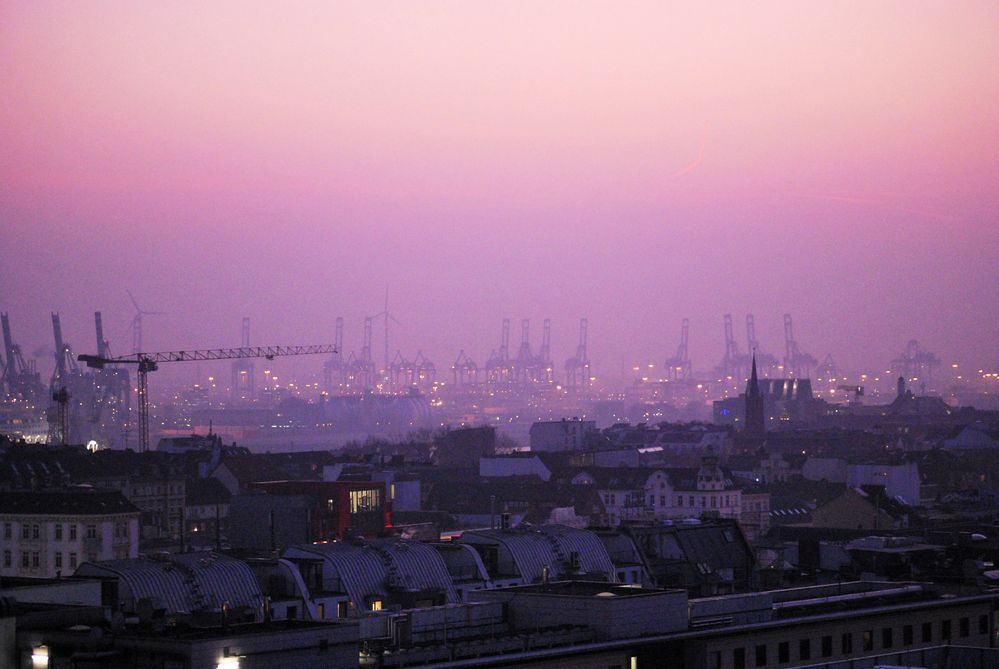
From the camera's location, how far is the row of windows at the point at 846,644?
71.2ft

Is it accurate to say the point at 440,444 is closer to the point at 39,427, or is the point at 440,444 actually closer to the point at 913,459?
the point at 913,459

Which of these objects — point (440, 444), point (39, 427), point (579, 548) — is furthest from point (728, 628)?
point (39, 427)

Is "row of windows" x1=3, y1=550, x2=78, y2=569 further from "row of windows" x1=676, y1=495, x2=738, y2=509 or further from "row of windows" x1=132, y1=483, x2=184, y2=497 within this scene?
"row of windows" x1=676, y1=495, x2=738, y2=509

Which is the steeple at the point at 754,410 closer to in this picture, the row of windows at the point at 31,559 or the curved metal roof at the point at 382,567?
the row of windows at the point at 31,559

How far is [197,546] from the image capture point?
55.6 metres

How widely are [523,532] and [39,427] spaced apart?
5976 inches

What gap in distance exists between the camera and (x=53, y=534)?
51188mm

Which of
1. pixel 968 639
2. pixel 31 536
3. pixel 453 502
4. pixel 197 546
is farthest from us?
pixel 453 502

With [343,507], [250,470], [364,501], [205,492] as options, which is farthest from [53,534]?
[250,470]

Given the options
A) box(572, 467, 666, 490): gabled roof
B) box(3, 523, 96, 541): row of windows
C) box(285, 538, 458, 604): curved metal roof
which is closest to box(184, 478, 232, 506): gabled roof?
box(572, 467, 666, 490): gabled roof

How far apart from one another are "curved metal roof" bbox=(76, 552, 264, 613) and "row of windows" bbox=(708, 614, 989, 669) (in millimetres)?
8324

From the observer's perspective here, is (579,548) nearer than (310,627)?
No

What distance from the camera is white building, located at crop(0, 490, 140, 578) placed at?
50594 millimetres

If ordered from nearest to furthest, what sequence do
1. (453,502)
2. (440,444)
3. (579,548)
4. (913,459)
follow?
(579,548) → (453,502) → (913,459) → (440,444)
